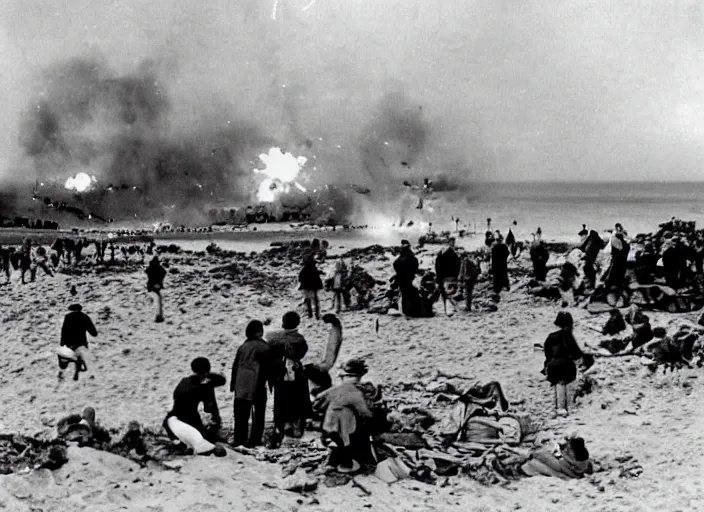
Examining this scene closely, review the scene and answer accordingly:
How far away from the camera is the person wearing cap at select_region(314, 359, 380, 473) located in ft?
24.1

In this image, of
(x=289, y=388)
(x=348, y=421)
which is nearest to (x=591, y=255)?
(x=289, y=388)

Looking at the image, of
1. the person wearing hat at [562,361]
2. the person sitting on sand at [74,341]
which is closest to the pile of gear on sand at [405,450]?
the person wearing hat at [562,361]

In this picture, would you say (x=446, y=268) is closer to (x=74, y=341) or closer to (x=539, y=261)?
(x=539, y=261)

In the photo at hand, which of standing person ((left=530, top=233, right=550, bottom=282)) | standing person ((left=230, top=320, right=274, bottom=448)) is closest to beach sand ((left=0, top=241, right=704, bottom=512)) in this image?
standing person ((left=230, top=320, right=274, bottom=448))

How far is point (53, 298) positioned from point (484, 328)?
41.3 ft

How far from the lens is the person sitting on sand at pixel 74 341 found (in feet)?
40.4

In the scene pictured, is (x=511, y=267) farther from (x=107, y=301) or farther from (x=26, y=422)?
(x=26, y=422)

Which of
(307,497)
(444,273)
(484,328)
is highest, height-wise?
(444,273)

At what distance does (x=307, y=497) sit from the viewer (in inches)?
273

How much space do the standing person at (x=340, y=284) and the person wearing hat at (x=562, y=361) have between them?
25.1 feet

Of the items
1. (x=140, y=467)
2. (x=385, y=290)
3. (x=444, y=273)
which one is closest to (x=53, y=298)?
(x=385, y=290)

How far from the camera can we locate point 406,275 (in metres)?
15.7

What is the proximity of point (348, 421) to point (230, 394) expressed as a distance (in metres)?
4.40

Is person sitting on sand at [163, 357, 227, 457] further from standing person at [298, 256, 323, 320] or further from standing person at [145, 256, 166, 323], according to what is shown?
standing person at [145, 256, 166, 323]
